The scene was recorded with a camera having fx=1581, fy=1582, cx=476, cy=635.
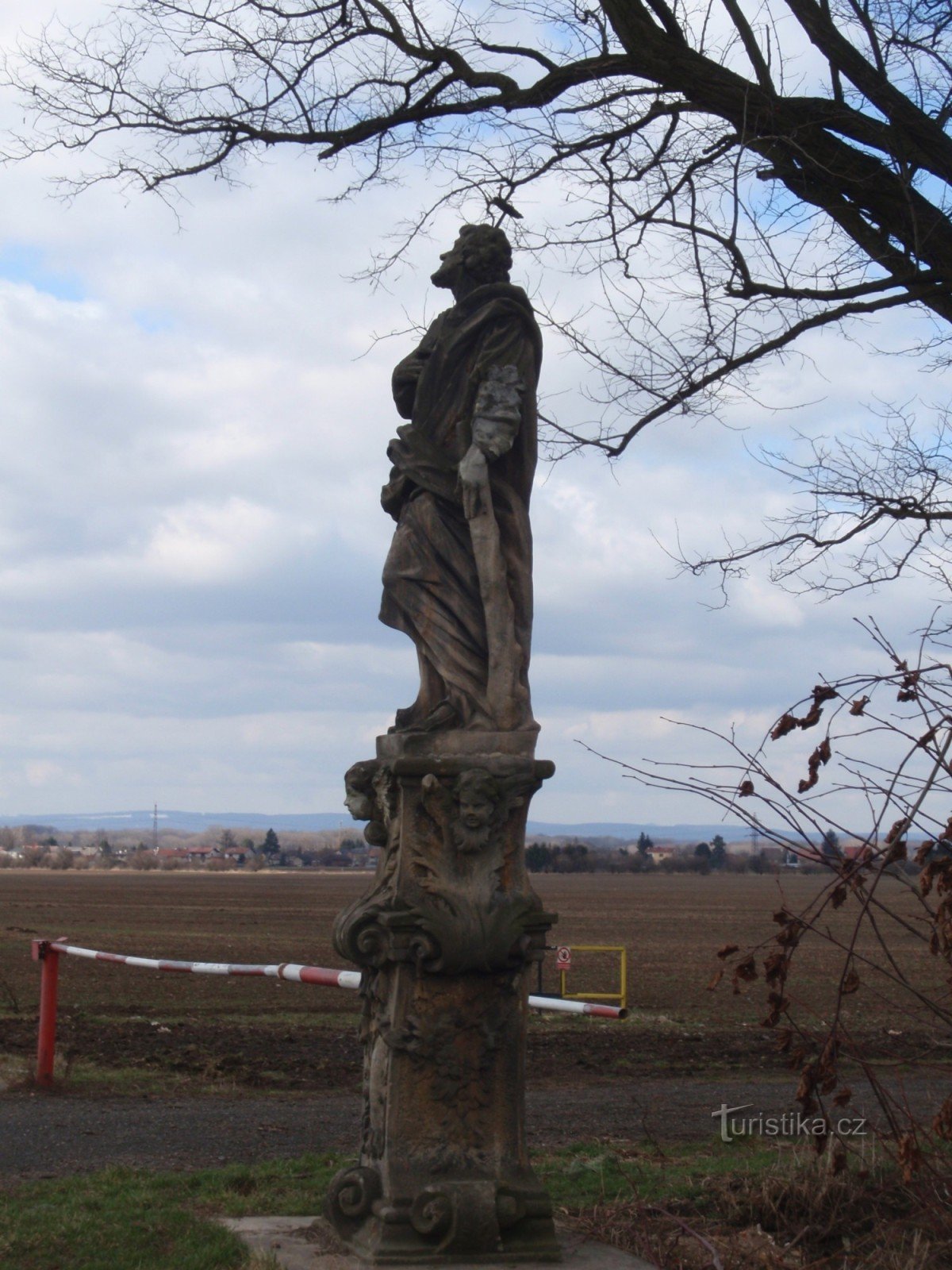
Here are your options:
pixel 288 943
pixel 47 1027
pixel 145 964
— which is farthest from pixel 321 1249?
pixel 288 943

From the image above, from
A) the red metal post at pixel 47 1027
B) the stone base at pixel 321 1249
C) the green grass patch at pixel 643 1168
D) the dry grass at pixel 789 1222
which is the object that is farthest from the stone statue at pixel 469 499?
the red metal post at pixel 47 1027

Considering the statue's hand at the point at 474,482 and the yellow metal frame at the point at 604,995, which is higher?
the statue's hand at the point at 474,482

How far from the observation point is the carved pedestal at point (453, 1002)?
19.1 ft

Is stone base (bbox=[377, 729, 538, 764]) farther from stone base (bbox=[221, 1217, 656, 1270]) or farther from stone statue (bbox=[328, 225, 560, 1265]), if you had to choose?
stone base (bbox=[221, 1217, 656, 1270])

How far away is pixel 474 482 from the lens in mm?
6277

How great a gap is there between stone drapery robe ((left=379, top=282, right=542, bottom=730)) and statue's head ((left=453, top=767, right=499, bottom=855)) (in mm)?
329

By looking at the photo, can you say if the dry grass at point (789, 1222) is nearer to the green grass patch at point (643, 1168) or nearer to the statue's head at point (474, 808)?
the green grass patch at point (643, 1168)

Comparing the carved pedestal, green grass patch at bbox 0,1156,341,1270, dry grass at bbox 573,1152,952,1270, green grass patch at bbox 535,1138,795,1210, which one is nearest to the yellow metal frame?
green grass patch at bbox 535,1138,795,1210

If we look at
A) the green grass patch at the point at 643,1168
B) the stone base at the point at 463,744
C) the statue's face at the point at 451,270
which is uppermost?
the statue's face at the point at 451,270

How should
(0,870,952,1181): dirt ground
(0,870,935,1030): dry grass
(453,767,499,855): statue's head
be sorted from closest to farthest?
(453,767,499,855): statue's head → (0,870,952,1181): dirt ground → (0,870,935,1030): dry grass

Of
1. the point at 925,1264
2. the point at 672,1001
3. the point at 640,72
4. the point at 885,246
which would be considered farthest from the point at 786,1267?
the point at 672,1001

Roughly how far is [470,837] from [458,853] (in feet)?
0.31

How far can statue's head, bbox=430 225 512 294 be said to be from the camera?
21.8 feet

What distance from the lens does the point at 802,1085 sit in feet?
15.7
